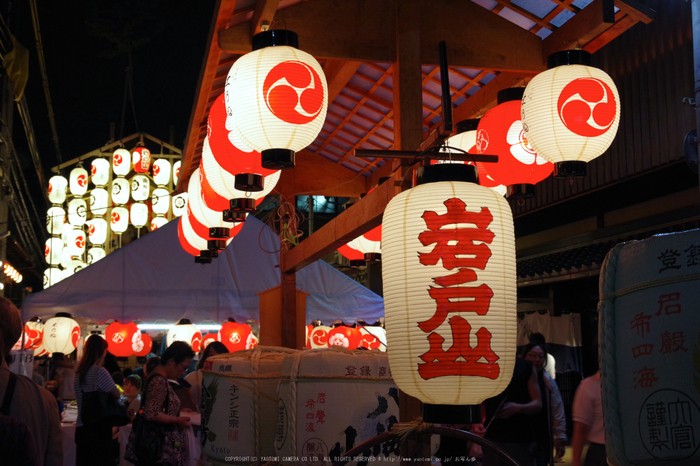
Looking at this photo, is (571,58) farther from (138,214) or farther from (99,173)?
(99,173)

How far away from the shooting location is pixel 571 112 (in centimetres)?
439

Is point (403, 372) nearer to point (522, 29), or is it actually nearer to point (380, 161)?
point (522, 29)

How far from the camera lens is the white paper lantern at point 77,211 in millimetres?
20781

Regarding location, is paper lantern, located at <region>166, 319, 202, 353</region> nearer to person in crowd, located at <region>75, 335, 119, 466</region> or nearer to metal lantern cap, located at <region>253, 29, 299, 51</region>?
person in crowd, located at <region>75, 335, 119, 466</region>

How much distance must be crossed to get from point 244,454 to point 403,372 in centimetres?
254

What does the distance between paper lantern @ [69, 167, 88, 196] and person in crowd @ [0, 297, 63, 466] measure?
19.5m

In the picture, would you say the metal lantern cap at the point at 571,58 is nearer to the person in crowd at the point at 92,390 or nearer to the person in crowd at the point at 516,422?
the person in crowd at the point at 516,422

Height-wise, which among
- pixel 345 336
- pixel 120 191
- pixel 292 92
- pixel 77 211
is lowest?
pixel 345 336

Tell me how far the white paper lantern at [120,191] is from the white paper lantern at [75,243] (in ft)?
8.81

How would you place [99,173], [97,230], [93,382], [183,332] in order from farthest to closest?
[99,173], [97,230], [183,332], [93,382]

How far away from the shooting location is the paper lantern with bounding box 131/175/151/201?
2011cm

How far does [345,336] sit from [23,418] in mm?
11455

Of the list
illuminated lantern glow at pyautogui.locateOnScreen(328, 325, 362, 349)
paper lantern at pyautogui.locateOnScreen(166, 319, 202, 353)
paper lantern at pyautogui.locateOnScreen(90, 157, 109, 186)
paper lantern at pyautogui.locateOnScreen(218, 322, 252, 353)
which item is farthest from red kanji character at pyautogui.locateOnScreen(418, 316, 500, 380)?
paper lantern at pyautogui.locateOnScreen(90, 157, 109, 186)

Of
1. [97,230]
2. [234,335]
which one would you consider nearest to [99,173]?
[97,230]
